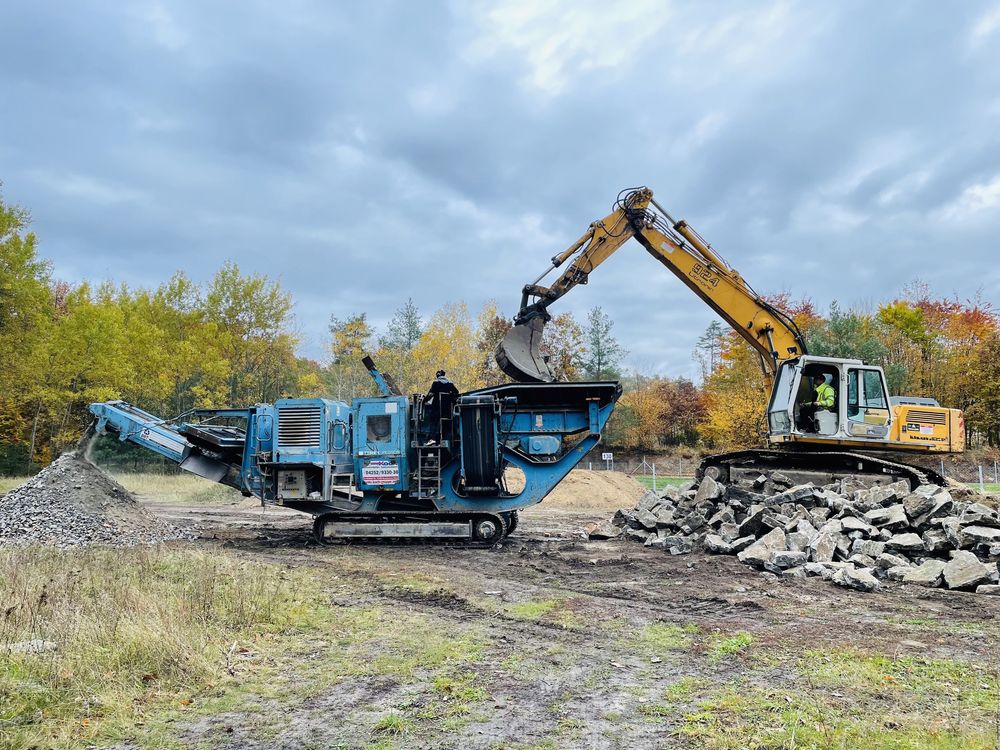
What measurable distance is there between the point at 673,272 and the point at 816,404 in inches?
142

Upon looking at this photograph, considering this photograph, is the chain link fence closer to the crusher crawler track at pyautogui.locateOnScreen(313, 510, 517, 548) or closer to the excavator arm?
the excavator arm

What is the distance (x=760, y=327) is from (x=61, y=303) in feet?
120

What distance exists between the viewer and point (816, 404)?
41.6 ft

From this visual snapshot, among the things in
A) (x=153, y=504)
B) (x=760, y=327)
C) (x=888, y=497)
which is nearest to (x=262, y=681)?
(x=888, y=497)

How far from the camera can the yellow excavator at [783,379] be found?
40.7ft

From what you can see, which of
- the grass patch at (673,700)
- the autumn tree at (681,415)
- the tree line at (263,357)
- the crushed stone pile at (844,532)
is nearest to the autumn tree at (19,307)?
the tree line at (263,357)

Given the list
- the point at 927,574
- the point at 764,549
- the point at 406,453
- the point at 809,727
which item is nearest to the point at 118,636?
the point at 809,727

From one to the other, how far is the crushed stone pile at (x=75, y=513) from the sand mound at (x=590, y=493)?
12001 mm

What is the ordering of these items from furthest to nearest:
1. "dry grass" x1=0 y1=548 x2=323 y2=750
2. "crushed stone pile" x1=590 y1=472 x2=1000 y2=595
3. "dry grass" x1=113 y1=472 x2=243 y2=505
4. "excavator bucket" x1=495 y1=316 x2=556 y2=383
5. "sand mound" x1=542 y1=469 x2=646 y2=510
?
"dry grass" x1=113 y1=472 x2=243 y2=505, "sand mound" x1=542 y1=469 x2=646 y2=510, "excavator bucket" x1=495 y1=316 x2=556 y2=383, "crushed stone pile" x1=590 y1=472 x2=1000 y2=595, "dry grass" x1=0 y1=548 x2=323 y2=750

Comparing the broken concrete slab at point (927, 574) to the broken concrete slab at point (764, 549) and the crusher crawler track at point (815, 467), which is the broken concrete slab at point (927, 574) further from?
the crusher crawler track at point (815, 467)

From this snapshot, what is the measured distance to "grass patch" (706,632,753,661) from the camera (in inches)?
214

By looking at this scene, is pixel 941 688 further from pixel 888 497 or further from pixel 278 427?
pixel 278 427

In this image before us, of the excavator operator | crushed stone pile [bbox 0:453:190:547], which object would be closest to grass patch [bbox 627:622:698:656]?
the excavator operator

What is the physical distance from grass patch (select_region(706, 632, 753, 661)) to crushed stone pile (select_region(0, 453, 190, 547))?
9311 millimetres
